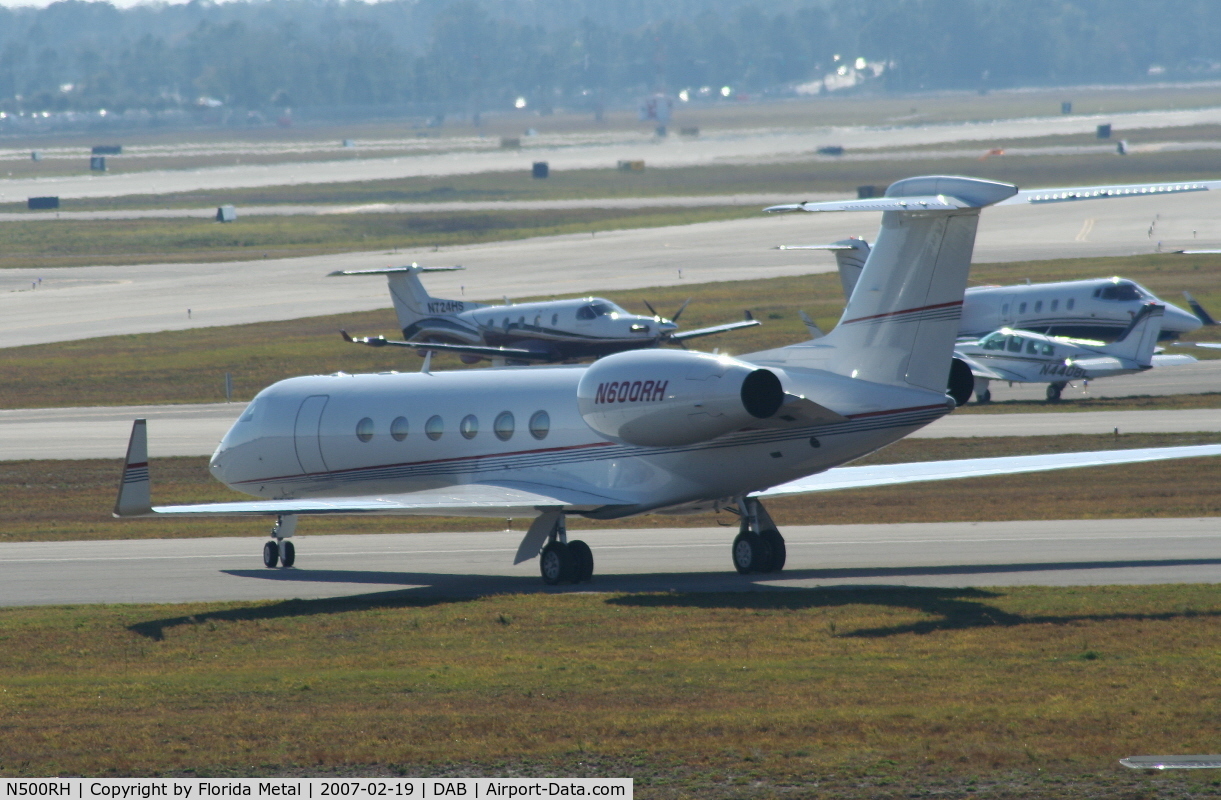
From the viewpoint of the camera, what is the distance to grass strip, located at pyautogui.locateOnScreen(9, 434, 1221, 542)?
30.3 meters

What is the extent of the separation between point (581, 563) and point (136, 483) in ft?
20.7

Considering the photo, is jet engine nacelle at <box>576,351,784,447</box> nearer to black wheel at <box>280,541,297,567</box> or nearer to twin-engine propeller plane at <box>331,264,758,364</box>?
black wheel at <box>280,541,297,567</box>

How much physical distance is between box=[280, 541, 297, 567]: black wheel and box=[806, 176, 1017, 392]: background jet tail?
10059mm

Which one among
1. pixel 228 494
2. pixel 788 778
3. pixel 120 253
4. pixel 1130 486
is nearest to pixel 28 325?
pixel 120 253

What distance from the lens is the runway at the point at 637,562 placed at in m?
22.8

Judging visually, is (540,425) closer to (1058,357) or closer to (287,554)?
(287,554)

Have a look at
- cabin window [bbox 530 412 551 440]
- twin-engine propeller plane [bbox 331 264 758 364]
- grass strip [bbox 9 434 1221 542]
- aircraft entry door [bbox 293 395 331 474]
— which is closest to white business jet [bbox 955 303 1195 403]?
grass strip [bbox 9 434 1221 542]

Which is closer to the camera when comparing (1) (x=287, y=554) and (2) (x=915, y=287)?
(2) (x=915, y=287)

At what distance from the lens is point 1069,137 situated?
166 meters

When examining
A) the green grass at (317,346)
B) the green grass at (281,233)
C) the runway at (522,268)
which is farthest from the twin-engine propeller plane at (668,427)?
the green grass at (281,233)

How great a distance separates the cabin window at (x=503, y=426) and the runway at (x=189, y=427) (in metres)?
15.7

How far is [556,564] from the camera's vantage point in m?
23.5

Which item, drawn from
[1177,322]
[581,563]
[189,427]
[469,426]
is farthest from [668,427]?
[1177,322]

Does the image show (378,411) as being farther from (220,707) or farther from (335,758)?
(335,758)
